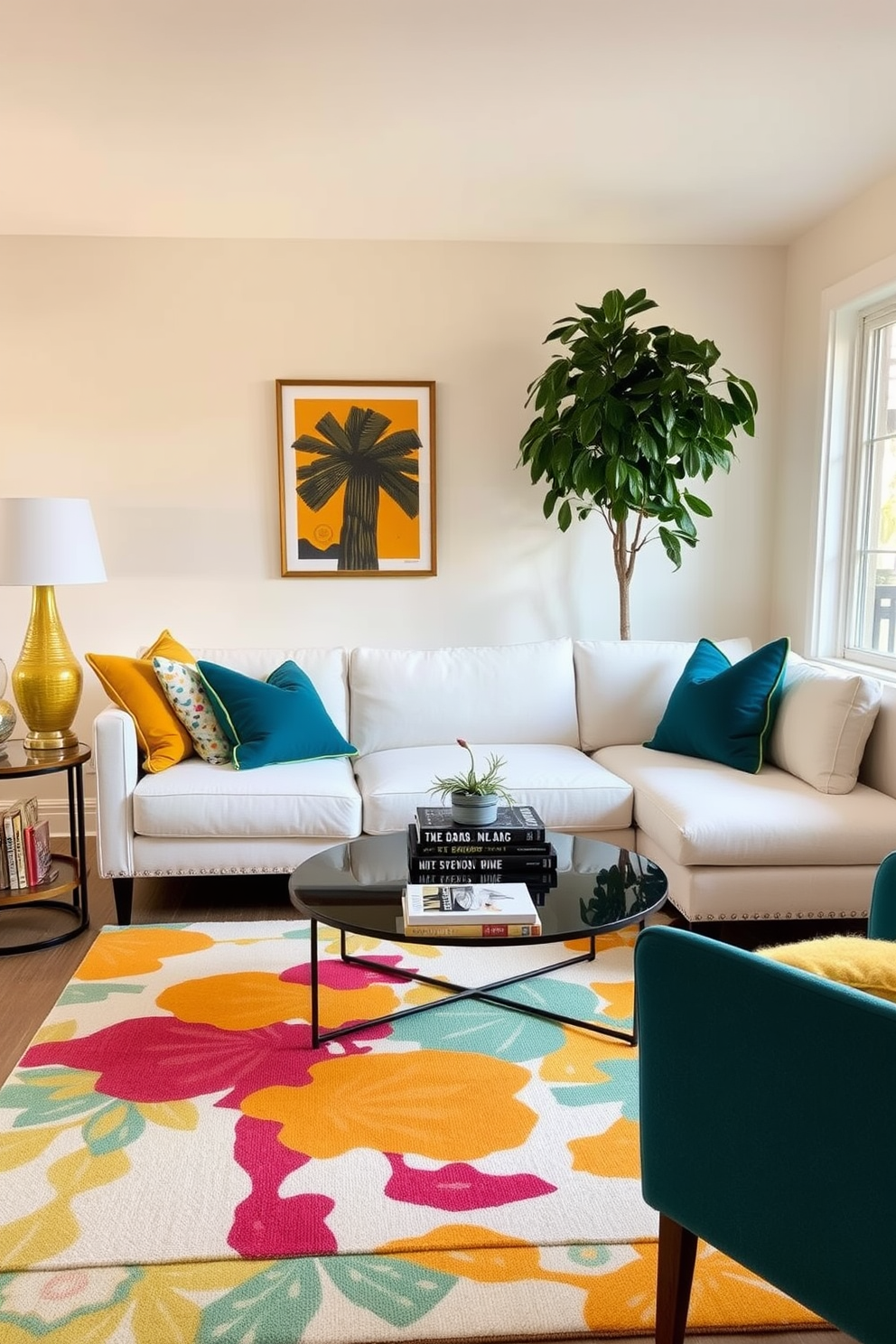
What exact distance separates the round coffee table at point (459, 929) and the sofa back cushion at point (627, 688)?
1.18 metres

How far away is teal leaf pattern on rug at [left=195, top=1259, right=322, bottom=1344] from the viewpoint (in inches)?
62.5

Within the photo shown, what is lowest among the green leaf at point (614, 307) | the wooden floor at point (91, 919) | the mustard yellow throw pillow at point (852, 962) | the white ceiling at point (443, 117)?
the wooden floor at point (91, 919)

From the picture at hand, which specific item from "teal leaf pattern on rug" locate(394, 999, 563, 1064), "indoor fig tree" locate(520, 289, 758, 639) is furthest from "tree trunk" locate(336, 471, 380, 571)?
"teal leaf pattern on rug" locate(394, 999, 563, 1064)

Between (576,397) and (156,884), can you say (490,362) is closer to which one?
(576,397)

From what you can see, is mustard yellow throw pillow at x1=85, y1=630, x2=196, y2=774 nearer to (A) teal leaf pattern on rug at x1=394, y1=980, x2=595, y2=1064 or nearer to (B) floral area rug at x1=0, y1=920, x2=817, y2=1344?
(B) floral area rug at x1=0, y1=920, x2=817, y2=1344

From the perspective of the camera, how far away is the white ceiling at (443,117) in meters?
2.53

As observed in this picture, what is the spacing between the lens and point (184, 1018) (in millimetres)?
2666

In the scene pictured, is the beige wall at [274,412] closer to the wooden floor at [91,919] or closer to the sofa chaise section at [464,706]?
the sofa chaise section at [464,706]

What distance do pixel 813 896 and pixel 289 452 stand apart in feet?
8.74

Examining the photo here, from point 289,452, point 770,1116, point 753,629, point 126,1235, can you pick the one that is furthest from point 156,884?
point 770,1116

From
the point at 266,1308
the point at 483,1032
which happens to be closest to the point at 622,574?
the point at 483,1032

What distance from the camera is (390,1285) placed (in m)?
1.70

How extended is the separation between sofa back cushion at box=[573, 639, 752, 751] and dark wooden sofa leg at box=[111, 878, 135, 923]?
1.77 meters

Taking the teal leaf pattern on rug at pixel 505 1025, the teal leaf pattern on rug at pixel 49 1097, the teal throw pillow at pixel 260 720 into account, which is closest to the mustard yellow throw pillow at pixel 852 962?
the teal leaf pattern on rug at pixel 505 1025
